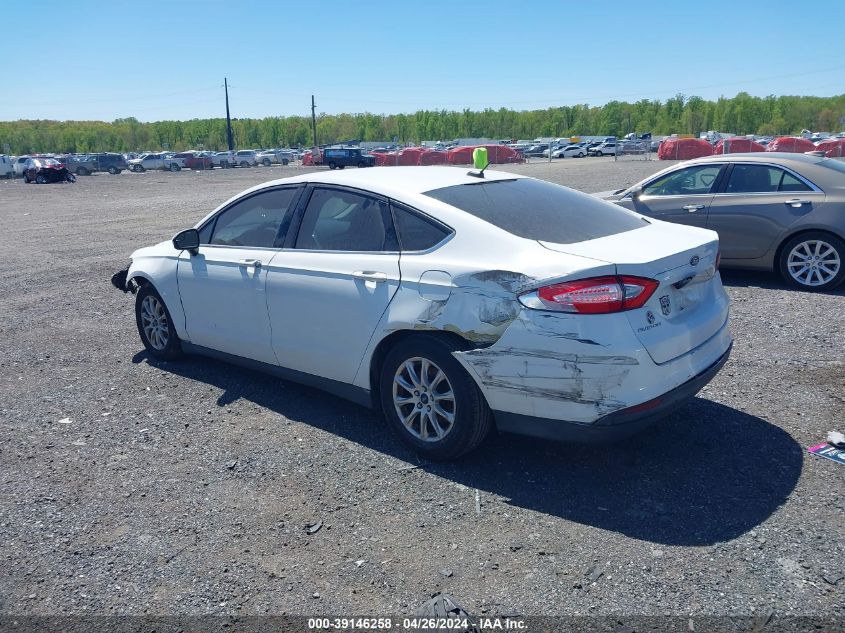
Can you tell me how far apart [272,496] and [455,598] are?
1.34m

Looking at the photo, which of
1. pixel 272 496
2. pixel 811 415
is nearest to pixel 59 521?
pixel 272 496

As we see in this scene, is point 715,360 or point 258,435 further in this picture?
point 258,435

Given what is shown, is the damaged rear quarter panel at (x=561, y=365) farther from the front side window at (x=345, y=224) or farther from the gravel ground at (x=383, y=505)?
the front side window at (x=345, y=224)

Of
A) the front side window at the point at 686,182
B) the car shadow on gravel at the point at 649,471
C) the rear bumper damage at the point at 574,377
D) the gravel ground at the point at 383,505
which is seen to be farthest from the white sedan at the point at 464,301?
the front side window at the point at 686,182

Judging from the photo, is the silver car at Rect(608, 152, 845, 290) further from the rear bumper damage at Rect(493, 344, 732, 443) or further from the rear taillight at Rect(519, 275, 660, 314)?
the rear taillight at Rect(519, 275, 660, 314)

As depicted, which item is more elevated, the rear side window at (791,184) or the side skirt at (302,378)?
the rear side window at (791,184)

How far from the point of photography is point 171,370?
625cm

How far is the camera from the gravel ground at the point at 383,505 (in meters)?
3.15

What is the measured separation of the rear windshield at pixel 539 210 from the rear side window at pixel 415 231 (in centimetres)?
20

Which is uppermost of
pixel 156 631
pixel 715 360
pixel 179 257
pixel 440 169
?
pixel 440 169

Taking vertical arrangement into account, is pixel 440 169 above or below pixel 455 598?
above

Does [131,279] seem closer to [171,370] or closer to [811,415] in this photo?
[171,370]

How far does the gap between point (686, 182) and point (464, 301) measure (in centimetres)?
637

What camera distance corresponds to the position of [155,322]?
6375mm
